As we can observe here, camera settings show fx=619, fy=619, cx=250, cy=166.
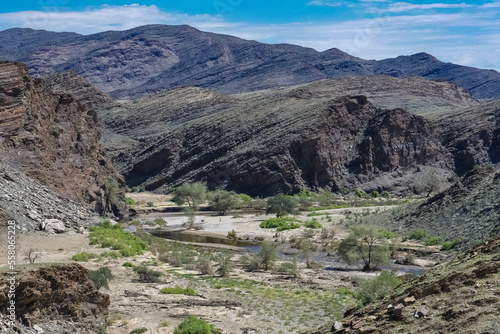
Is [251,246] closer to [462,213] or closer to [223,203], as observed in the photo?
[462,213]

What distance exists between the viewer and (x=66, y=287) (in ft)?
54.4

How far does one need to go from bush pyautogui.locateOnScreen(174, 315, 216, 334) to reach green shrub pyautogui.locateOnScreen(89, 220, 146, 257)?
1548 centimetres

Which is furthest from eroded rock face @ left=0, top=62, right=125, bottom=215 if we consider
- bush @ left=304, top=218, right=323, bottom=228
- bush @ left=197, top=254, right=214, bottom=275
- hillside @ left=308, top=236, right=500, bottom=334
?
hillside @ left=308, top=236, right=500, bottom=334

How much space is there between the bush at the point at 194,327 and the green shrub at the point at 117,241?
15480 mm

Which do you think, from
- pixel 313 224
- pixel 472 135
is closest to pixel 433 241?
pixel 313 224

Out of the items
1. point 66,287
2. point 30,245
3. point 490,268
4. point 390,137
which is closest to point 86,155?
point 30,245

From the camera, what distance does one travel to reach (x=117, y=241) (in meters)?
36.2

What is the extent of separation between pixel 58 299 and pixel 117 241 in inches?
791

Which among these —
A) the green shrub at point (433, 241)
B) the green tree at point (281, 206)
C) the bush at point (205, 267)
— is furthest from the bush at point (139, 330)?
the green tree at point (281, 206)

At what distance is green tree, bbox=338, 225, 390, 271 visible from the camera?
3358 centimetres

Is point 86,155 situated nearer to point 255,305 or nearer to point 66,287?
point 255,305

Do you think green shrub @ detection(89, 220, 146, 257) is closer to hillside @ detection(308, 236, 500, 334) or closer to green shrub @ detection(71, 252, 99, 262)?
green shrub @ detection(71, 252, 99, 262)

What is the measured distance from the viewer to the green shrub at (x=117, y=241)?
34816mm

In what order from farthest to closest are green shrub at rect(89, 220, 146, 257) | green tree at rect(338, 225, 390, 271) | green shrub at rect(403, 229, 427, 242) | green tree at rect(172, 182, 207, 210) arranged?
green tree at rect(172, 182, 207, 210)
green shrub at rect(403, 229, 427, 242)
green shrub at rect(89, 220, 146, 257)
green tree at rect(338, 225, 390, 271)
